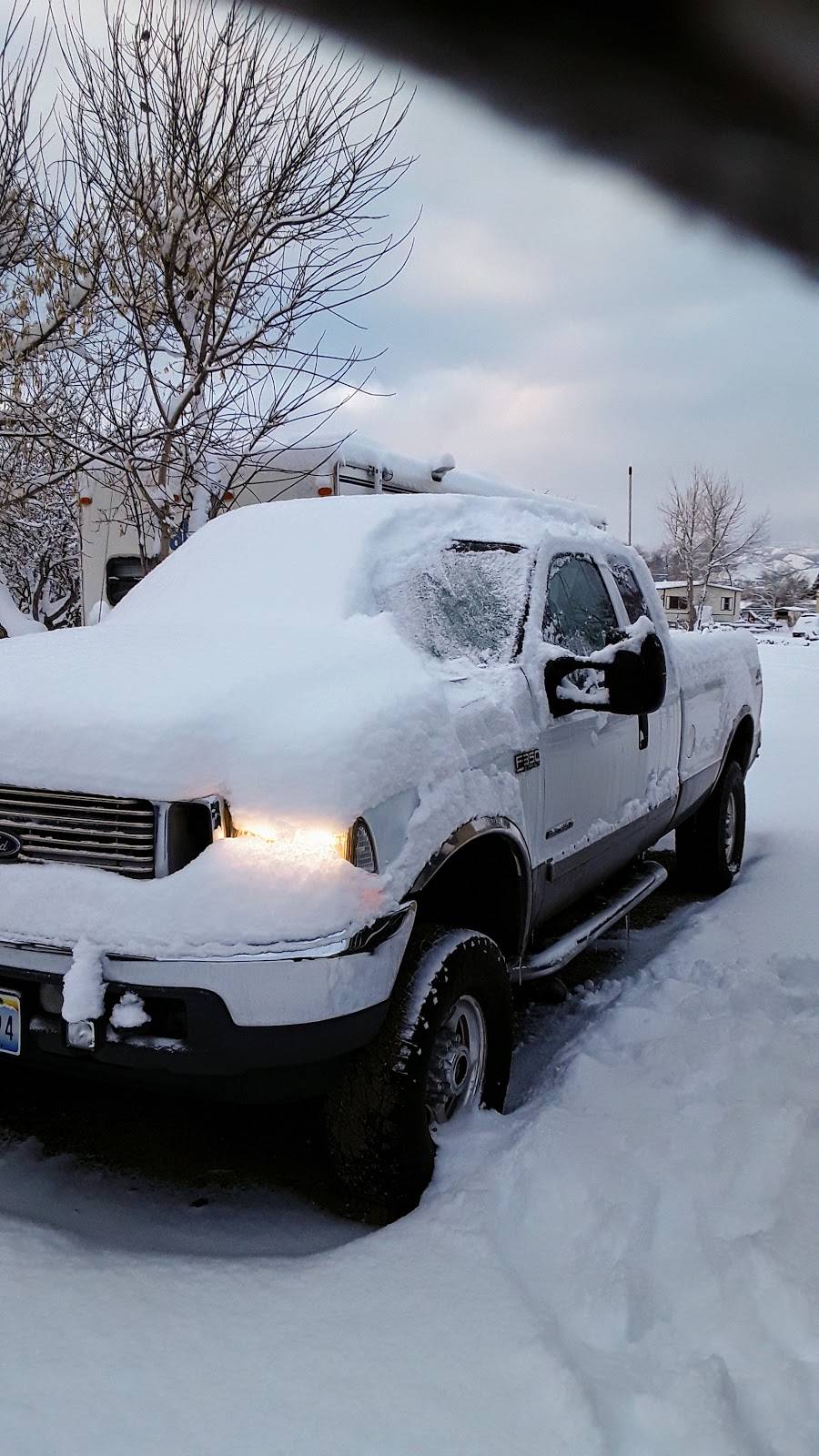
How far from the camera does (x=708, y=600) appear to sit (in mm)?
79062

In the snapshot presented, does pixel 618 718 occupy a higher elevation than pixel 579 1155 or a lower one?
higher

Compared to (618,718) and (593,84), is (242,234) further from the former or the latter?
(593,84)

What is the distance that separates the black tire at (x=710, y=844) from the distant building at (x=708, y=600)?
52.6 meters

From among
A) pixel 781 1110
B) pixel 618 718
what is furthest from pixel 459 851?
pixel 618 718

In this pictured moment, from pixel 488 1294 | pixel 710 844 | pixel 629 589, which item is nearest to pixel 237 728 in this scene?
pixel 488 1294

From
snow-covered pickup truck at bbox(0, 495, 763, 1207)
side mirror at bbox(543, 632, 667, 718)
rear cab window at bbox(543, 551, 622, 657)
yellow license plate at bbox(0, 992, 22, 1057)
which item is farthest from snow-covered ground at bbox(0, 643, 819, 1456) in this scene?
rear cab window at bbox(543, 551, 622, 657)

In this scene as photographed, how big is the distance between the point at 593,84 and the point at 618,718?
3521 millimetres

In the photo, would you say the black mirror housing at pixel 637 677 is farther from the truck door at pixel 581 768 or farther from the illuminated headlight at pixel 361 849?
the illuminated headlight at pixel 361 849

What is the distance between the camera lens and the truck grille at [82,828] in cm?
243

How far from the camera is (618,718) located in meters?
4.16

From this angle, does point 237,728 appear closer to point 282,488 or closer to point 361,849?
point 361,849

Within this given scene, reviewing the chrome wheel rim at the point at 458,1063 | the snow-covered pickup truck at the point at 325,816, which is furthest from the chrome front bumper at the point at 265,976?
the chrome wheel rim at the point at 458,1063

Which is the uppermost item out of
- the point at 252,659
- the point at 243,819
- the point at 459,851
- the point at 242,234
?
the point at 242,234

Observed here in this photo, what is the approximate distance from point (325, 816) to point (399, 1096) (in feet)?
2.40
